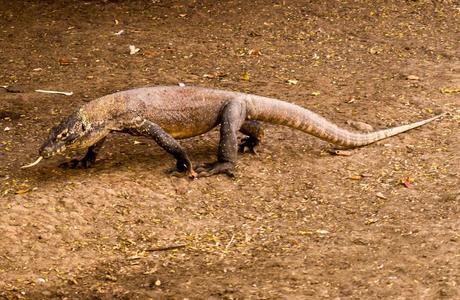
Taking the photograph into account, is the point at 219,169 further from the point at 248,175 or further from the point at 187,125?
the point at 187,125

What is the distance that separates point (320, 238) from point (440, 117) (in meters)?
2.41

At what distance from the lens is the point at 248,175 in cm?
641

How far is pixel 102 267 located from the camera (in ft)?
17.0

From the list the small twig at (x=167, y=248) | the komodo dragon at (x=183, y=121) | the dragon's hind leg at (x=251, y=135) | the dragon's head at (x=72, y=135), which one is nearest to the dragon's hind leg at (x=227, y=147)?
the komodo dragon at (x=183, y=121)

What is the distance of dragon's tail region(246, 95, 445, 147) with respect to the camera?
665 cm

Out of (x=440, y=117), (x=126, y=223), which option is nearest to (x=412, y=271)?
(x=126, y=223)

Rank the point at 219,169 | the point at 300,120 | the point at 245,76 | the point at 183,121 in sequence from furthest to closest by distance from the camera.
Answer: the point at 245,76, the point at 300,120, the point at 183,121, the point at 219,169

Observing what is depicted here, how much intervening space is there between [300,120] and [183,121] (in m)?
0.93

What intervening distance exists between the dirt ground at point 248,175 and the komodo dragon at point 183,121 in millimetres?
Result: 146

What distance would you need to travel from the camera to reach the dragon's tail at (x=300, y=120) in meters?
6.65

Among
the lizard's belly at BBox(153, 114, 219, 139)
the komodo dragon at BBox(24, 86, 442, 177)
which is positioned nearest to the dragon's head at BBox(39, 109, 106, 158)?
the komodo dragon at BBox(24, 86, 442, 177)

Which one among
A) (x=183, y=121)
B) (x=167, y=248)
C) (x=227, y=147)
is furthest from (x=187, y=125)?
(x=167, y=248)

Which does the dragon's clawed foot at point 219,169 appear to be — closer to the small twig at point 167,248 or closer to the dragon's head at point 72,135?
the dragon's head at point 72,135

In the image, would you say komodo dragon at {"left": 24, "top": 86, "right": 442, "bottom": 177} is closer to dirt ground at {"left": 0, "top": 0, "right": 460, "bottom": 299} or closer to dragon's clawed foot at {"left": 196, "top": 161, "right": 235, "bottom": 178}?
dragon's clawed foot at {"left": 196, "top": 161, "right": 235, "bottom": 178}
